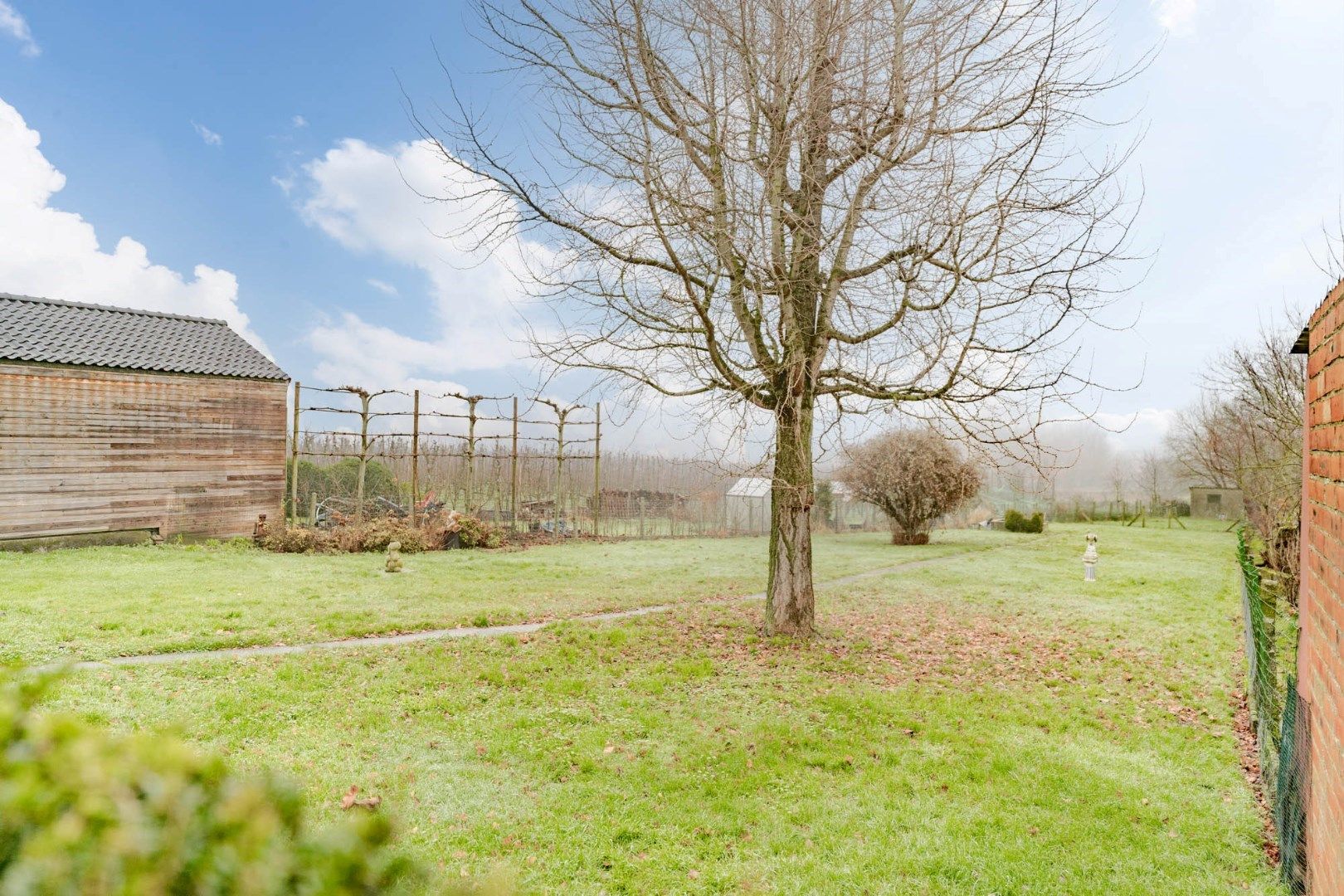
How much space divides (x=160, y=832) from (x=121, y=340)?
2082 centimetres

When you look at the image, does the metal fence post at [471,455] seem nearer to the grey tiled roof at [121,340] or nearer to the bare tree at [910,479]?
the grey tiled roof at [121,340]

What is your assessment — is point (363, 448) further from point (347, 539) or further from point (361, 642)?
point (361, 642)

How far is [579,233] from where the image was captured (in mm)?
7863

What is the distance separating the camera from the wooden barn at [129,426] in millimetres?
14820

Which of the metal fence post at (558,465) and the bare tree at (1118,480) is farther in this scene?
the bare tree at (1118,480)

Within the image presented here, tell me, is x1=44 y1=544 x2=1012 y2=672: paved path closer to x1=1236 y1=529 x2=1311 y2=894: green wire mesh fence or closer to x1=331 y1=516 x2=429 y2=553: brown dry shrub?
x1=1236 y1=529 x2=1311 y2=894: green wire mesh fence

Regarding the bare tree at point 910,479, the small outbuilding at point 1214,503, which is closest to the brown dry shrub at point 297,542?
the bare tree at point 910,479

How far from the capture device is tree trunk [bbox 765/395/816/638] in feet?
26.5

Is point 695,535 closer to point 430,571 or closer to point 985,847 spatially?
point 430,571

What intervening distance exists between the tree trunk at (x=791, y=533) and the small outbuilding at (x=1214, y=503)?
34.0 metres

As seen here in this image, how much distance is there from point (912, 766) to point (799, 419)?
383cm

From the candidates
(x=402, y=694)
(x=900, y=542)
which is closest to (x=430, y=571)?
(x=402, y=694)

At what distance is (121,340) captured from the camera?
17.1 m

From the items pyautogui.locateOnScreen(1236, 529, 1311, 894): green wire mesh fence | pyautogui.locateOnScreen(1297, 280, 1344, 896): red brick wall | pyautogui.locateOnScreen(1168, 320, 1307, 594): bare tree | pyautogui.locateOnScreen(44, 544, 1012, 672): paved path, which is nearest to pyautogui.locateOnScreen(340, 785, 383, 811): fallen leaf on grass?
pyautogui.locateOnScreen(44, 544, 1012, 672): paved path
